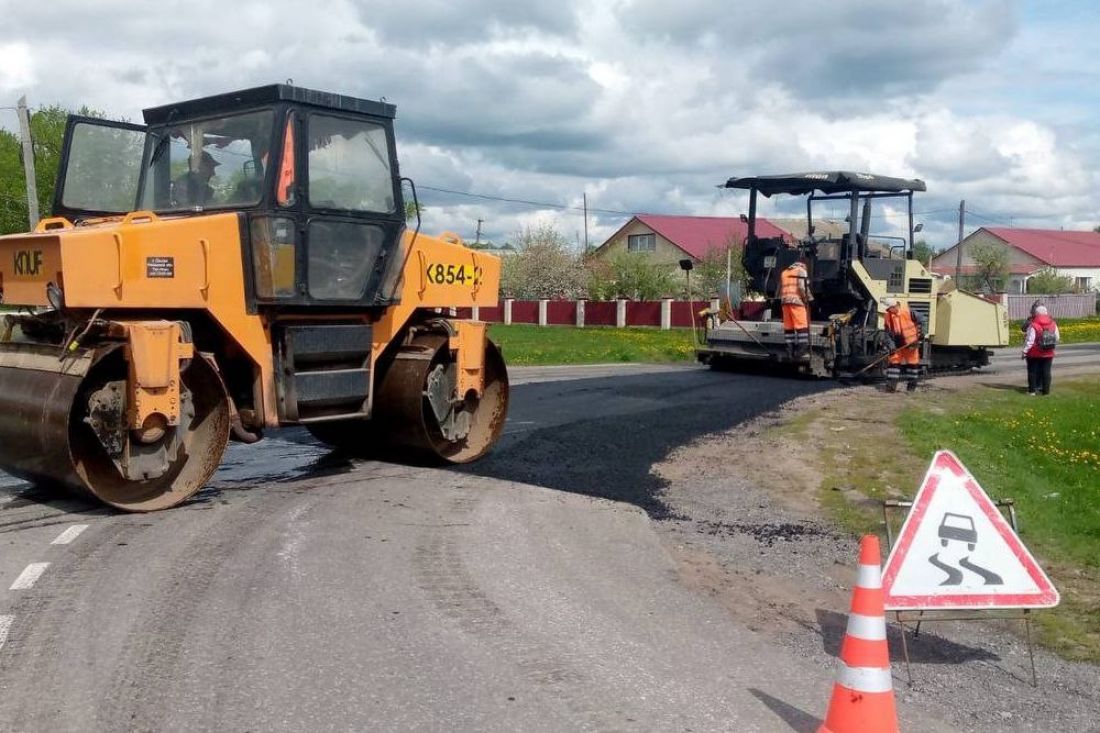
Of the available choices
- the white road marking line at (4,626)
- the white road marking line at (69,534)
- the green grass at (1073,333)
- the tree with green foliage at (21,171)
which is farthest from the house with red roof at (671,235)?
the white road marking line at (4,626)

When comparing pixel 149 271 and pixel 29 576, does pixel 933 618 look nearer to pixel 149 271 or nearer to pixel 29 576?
pixel 29 576

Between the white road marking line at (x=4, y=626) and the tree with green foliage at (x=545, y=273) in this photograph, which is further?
the tree with green foliage at (x=545, y=273)

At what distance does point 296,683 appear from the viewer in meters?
4.62

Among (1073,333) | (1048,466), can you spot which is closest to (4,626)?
(1048,466)

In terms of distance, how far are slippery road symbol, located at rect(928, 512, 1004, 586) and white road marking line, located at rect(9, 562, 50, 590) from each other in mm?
4471

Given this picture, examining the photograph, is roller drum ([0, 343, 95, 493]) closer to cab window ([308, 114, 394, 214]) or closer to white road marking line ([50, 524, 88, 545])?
white road marking line ([50, 524, 88, 545])

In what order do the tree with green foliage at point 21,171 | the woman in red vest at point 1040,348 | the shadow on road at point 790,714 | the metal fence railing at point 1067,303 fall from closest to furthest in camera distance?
1. the shadow on road at point 790,714
2. the woman in red vest at point 1040,348
3. the tree with green foliage at point 21,171
4. the metal fence railing at point 1067,303

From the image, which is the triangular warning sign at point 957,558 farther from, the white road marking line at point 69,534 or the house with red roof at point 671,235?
the house with red roof at point 671,235

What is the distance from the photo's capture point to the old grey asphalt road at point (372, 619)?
4422 millimetres

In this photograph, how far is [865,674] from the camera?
13.8 ft

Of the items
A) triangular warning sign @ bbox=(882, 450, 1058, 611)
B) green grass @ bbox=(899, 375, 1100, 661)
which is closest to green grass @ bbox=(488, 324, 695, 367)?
green grass @ bbox=(899, 375, 1100, 661)

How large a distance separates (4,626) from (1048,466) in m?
9.31

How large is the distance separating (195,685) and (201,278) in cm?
386

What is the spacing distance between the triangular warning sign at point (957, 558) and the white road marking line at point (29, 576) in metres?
4.25
